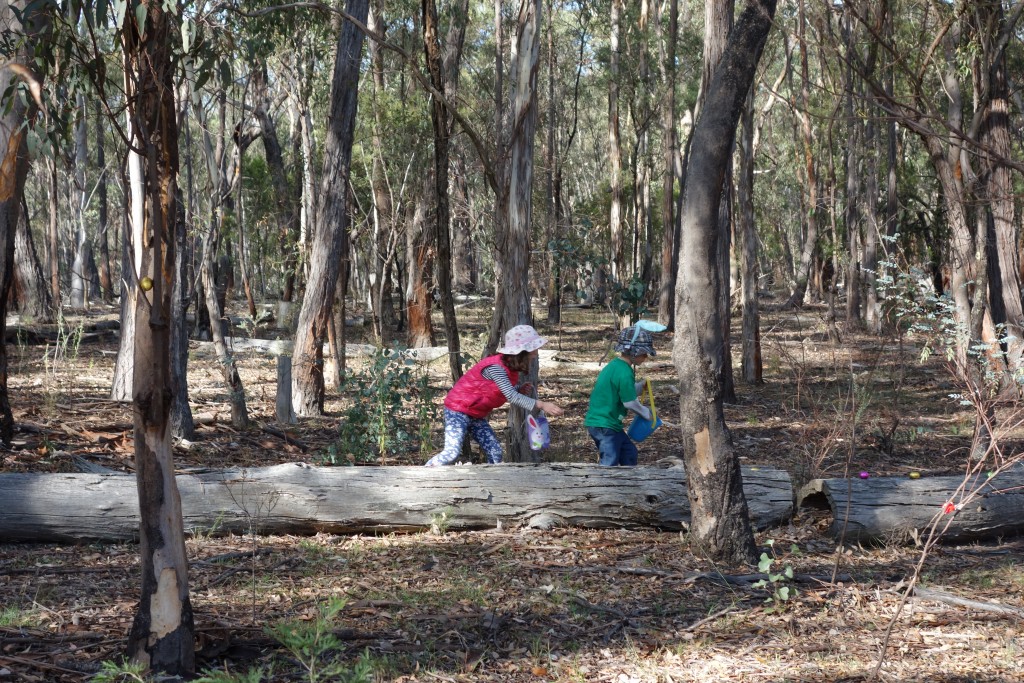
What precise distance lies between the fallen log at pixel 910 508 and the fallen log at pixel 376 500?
36 cm

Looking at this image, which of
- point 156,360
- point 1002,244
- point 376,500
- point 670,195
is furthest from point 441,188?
point 670,195

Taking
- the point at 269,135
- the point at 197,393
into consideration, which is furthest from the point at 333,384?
the point at 269,135

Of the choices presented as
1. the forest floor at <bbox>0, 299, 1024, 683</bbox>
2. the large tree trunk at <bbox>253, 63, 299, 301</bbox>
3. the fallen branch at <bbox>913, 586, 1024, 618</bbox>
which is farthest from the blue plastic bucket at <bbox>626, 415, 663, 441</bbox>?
the large tree trunk at <bbox>253, 63, 299, 301</bbox>

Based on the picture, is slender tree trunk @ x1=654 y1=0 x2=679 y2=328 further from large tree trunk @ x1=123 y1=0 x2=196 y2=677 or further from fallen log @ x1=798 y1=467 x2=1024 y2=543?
large tree trunk @ x1=123 y1=0 x2=196 y2=677

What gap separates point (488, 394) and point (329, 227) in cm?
493

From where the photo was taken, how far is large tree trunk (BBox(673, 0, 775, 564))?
5.41 metres

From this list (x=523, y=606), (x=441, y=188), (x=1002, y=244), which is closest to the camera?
(x=523, y=606)

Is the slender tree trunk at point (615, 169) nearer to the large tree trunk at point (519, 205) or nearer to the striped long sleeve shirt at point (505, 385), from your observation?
the large tree trunk at point (519, 205)

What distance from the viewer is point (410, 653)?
429cm

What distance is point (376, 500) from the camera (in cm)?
624

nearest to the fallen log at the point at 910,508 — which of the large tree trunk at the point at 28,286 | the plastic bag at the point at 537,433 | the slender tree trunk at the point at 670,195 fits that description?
the plastic bag at the point at 537,433

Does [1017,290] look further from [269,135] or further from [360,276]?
[360,276]

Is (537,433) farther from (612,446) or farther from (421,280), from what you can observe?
(421,280)

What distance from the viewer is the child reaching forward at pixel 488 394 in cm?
708
